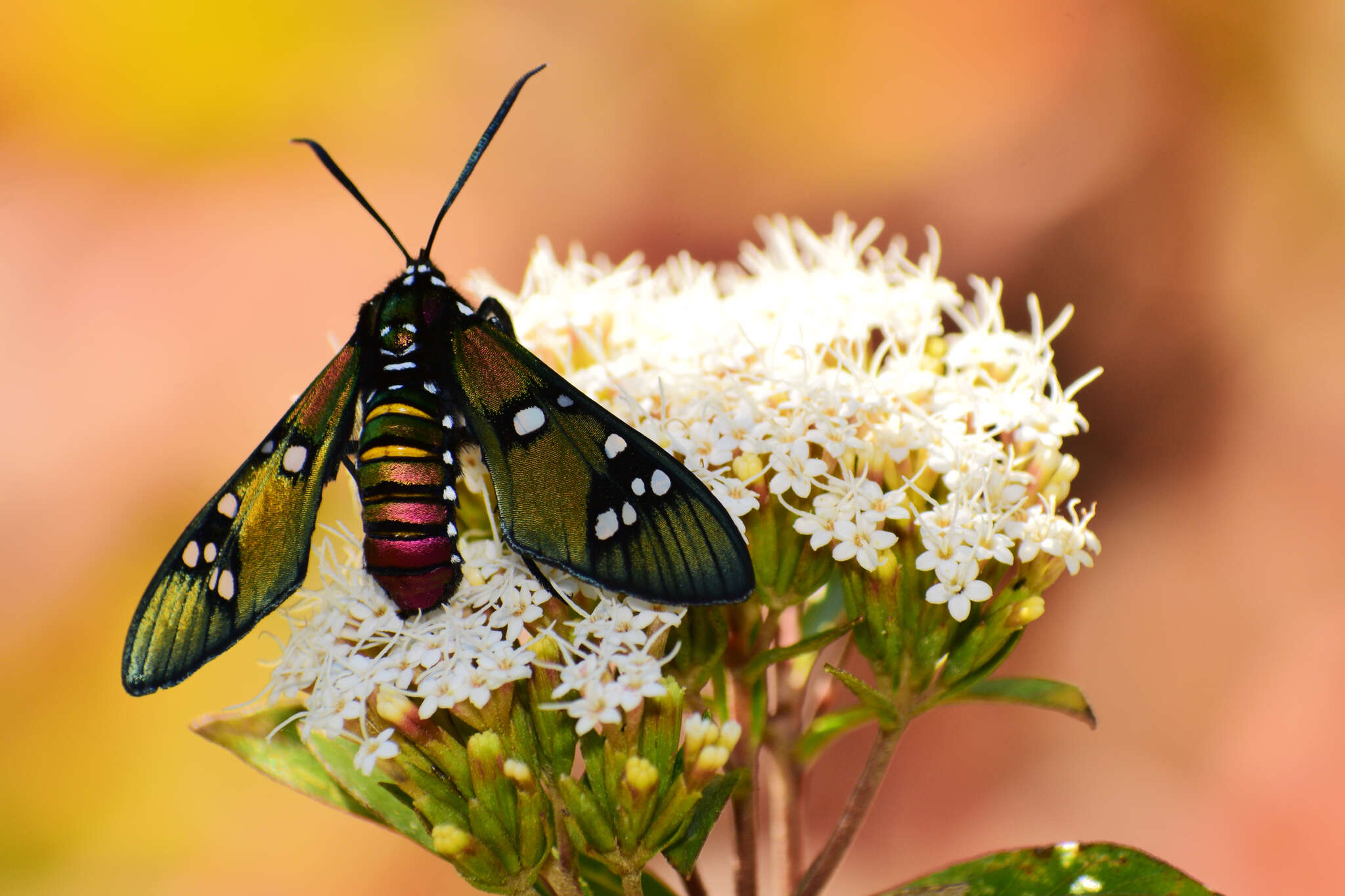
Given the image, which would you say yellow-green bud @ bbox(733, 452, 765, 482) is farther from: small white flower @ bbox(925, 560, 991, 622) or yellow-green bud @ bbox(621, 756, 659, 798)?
yellow-green bud @ bbox(621, 756, 659, 798)

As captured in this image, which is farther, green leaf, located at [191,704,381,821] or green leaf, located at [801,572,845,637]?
green leaf, located at [801,572,845,637]

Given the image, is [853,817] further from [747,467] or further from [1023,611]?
[747,467]

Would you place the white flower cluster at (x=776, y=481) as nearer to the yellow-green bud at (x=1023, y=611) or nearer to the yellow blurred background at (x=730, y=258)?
the yellow-green bud at (x=1023, y=611)

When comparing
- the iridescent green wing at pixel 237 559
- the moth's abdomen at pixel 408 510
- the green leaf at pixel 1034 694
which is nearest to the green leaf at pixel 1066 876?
the green leaf at pixel 1034 694

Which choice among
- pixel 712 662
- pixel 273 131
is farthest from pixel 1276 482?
pixel 273 131

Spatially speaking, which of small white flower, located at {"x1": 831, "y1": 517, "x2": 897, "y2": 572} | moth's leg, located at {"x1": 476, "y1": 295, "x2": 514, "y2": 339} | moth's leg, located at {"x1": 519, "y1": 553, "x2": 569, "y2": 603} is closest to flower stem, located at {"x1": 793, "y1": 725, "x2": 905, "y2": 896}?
small white flower, located at {"x1": 831, "y1": 517, "x2": 897, "y2": 572}

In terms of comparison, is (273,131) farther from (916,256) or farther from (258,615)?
(258,615)
